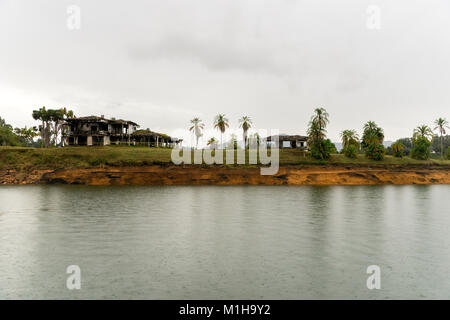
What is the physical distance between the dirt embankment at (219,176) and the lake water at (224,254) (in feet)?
129

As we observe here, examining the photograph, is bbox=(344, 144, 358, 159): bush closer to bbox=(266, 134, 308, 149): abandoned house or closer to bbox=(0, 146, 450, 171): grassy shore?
bbox=(0, 146, 450, 171): grassy shore

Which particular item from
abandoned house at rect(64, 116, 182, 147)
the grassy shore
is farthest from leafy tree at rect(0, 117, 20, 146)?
the grassy shore

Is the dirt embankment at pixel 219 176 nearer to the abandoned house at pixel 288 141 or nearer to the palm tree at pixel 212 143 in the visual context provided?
the abandoned house at pixel 288 141

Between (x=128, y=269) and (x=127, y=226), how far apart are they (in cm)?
872

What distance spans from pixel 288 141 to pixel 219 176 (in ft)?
137

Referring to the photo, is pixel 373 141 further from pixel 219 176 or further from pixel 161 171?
pixel 161 171

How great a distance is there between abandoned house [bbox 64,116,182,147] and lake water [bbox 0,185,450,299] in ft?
217

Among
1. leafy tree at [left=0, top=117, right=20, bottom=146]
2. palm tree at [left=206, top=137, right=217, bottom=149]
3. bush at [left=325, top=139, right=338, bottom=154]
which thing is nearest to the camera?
bush at [left=325, top=139, right=338, bottom=154]

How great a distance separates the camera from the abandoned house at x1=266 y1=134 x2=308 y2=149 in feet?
322

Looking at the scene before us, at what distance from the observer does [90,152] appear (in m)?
73.6

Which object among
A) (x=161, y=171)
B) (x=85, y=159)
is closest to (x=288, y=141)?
(x=161, y=171)

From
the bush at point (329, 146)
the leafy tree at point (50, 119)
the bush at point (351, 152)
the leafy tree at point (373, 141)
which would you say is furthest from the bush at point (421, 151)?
the leafy tree at point (50, 119)

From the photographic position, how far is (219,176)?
6706 centimetres
